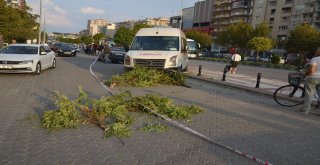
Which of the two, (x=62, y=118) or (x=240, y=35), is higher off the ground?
(x=240, y=35)

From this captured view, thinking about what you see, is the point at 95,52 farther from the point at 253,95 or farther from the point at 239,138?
the point at 239,138

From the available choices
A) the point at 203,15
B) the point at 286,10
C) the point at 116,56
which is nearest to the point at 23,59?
the point at 116,56

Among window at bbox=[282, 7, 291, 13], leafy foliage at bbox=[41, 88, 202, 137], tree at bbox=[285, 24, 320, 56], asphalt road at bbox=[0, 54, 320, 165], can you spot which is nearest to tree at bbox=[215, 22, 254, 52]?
tree at bbox=[285, 24, 320, 56]

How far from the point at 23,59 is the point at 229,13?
10233cm

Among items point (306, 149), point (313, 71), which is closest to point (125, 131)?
point (306, 149)

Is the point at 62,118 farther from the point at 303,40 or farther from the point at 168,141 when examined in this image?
the point at 303,40

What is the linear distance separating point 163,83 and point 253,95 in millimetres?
3593

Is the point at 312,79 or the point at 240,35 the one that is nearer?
the point at 312,79

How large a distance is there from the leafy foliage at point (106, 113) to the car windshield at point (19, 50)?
26.7 ft

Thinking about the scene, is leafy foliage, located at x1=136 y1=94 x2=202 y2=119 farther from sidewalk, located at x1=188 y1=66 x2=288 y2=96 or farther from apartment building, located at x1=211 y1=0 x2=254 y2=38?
apartment building, located at x1=211 y1=0 x2=254 y2=38

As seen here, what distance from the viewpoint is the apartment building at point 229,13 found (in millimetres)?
97438

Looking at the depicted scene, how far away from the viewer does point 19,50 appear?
13328 mm

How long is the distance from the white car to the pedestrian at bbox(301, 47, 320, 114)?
408 inches

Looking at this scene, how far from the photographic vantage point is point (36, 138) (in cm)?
490
